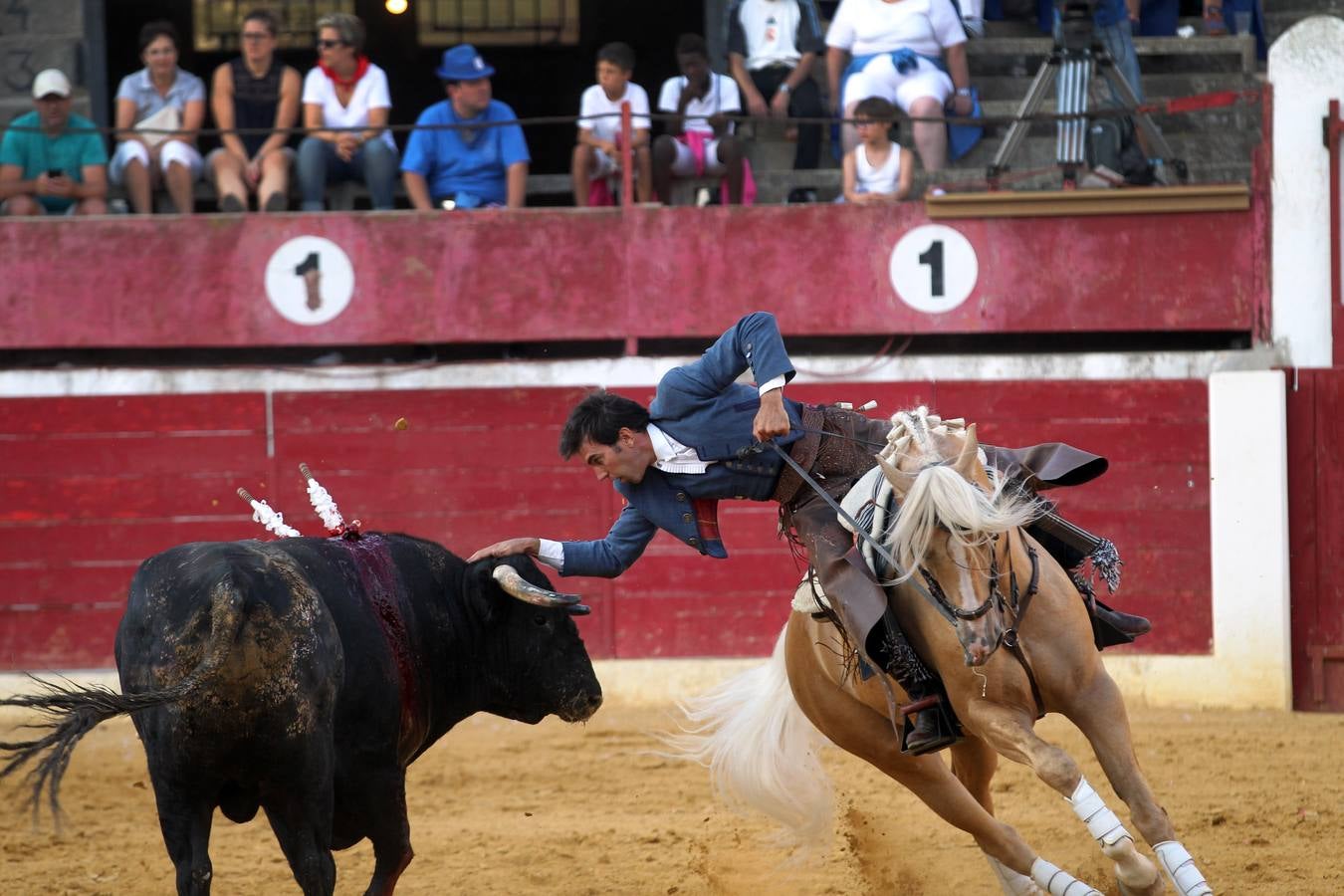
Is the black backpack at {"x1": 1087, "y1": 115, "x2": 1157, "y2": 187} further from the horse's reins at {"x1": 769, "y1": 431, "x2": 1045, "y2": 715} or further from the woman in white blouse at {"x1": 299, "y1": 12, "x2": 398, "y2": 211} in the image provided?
the horse's reins at {"x1": 769, "y1": 431, "x2": 1045, "y2": 715}

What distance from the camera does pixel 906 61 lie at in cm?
971

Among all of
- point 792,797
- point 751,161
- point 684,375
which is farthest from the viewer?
point 751,161

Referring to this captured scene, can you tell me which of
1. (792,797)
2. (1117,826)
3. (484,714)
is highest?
(1117,826)

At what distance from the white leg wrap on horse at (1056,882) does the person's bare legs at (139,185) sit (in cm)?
637

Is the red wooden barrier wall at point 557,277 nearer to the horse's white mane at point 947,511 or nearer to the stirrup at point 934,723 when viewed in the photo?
the stirrup at point 934,723

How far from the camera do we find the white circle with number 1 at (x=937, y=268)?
8789 mm

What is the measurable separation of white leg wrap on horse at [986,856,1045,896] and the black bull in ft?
4.98

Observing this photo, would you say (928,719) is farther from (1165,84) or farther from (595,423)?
(1165,84)

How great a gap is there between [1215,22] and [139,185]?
6743 millimetres

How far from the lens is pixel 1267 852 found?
5.85 meters

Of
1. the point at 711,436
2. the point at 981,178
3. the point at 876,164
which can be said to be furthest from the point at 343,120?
the point at 711,436

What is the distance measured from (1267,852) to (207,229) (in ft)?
19.3

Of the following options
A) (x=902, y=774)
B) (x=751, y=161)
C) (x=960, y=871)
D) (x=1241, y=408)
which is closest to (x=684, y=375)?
(x=902, y=774)

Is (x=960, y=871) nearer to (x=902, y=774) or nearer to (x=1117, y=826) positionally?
(x=902, y=774)
